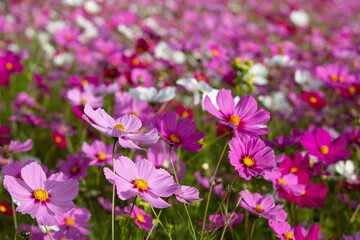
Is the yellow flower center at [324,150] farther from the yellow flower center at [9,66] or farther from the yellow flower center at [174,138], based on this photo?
the yellow flower center at [9,66]

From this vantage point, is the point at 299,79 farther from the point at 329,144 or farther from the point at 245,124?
the point at 245,124

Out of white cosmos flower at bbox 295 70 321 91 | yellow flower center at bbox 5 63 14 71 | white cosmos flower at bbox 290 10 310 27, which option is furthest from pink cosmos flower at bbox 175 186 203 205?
white cosmos flower at bbox 290 10 310 27

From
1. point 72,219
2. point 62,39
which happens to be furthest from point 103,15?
point 72,219

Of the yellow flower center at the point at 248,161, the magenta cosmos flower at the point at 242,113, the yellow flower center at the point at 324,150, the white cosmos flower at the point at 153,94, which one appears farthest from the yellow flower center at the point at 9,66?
the yellow flower center at the point at 324,150

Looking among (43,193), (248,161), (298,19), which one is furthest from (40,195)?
(298,19)

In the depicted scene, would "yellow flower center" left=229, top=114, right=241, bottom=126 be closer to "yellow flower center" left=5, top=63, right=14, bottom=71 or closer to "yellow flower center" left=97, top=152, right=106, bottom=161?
"yellow flower center" left=97, top=152, right=106, bottom=161

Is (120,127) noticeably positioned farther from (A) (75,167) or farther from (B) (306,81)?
(B) (306,81)

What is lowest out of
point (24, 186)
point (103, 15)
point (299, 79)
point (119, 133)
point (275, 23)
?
point (103, 15)
